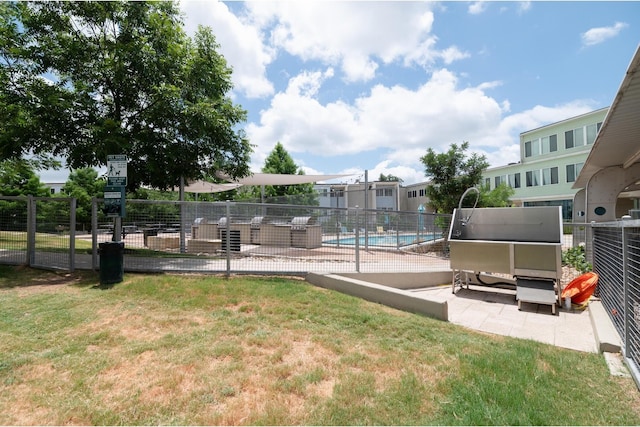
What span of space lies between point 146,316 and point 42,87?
20.3 feet

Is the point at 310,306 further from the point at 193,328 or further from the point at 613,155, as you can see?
the point at 613,155

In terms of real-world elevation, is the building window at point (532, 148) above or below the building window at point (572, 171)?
above

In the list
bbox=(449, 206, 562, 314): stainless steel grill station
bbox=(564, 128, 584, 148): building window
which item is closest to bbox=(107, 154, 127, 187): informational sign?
bbox=(449, 206, 562, 314): stainless steel grill station

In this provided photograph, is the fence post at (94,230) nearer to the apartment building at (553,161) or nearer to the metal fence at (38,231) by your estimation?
the metal fence at (38,231)

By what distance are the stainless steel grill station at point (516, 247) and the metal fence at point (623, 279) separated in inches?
29.0

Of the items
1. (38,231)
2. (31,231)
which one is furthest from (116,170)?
(31,231)

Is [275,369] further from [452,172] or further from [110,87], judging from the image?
[452,172]

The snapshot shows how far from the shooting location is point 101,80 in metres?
7.60

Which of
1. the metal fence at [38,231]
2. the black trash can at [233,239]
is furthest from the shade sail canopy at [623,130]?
the metal fence at [38,231]

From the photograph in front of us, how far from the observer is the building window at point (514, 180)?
28500mm

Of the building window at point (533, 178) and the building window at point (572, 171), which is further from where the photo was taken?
the building window at point (533, 178)

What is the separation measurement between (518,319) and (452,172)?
363 inches

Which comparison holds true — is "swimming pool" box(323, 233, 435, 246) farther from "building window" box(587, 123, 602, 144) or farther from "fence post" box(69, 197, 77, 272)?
"building window" box(587, 123, 602, 144)

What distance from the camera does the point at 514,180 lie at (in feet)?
95.0
